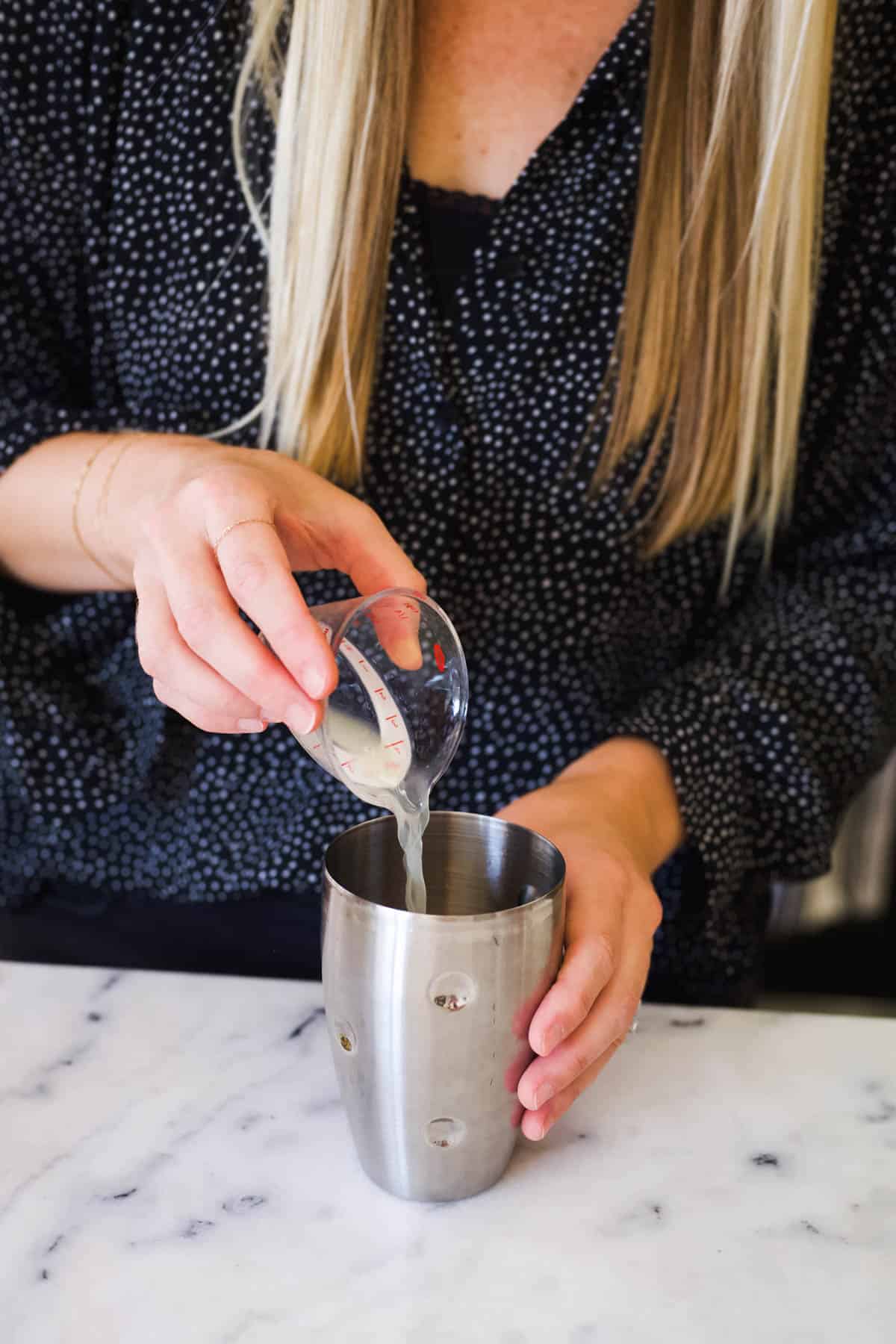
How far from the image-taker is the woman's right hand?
22.2 inches

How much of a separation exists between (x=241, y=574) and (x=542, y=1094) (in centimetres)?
30

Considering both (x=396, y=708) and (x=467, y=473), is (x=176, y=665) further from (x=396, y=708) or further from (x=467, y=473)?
(x=467, y=473)

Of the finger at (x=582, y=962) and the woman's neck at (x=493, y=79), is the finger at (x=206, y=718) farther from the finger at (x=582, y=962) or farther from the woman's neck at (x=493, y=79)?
the woman's neck at (x=493, y=79)

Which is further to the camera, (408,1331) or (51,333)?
(51,333)

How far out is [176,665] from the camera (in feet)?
2.02

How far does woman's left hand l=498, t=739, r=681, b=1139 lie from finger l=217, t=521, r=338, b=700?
197 millimetres

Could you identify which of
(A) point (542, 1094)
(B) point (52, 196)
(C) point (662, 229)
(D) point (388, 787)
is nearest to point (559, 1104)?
(A) point (542, 1094)

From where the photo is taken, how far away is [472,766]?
102 cm

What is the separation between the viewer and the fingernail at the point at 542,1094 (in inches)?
23.2

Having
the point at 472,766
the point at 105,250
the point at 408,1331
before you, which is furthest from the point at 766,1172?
the point at 105,250

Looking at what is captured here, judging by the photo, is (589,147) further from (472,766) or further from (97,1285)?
(97,1285)

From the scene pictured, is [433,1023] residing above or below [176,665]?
below

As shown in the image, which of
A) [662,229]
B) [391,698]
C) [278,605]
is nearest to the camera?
[278,605]

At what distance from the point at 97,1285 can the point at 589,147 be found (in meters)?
0.87
